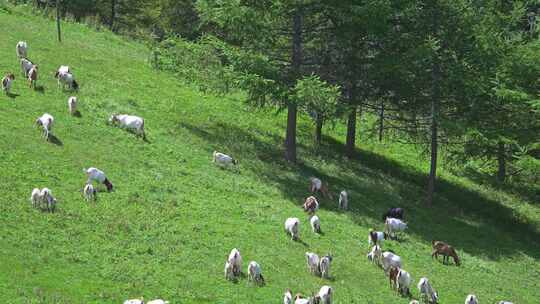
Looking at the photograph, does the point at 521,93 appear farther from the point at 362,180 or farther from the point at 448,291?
the point at 448,291

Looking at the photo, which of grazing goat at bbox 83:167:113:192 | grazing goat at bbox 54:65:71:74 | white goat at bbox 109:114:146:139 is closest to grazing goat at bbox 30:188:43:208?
grazing goat at bbox 83:167:113:192

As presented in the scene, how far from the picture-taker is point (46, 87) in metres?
42.6

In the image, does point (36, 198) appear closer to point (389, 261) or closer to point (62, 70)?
point (389, 261)

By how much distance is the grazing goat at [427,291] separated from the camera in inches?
1195

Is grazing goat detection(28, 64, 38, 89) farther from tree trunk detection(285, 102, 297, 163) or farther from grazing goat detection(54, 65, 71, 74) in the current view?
tree trunk detection(285, 102, 297, 163)

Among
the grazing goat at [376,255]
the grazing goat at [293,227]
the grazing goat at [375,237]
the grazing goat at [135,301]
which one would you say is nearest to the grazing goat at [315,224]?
the grazing goat at [293,227]

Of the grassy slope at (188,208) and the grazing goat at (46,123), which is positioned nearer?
the grassy slope at (188,208)

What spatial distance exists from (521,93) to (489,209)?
848 centimetres

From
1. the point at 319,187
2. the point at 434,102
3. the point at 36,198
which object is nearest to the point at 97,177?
the point at 36,198

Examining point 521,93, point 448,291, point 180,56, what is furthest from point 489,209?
point 180,56

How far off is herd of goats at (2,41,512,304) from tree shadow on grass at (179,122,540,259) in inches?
41.4

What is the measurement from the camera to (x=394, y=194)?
45.5 meters

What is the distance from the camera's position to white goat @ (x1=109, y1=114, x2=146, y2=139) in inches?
1567

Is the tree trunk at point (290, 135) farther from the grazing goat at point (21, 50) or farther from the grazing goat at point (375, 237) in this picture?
the grazing goat at point (21, 50)
